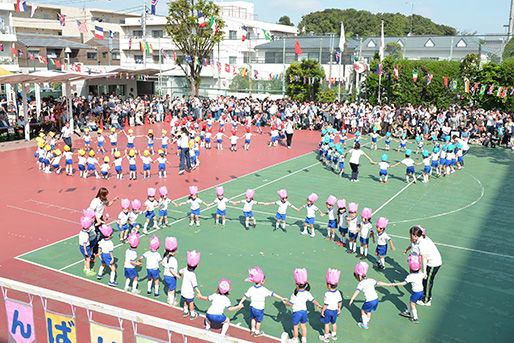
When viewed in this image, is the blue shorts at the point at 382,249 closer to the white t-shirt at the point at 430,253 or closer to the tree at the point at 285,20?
the white t-shirt at the point at 430,253

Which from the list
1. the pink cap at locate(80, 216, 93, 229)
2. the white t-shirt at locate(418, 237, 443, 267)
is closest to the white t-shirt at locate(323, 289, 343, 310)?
the white t-shirt at locate(418, 237, 443, 267)

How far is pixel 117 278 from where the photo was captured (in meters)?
10.6

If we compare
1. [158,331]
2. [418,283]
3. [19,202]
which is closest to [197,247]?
[158,331]

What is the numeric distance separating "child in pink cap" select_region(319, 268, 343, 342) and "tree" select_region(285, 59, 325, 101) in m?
31.8

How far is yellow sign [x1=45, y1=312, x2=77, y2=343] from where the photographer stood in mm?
6023

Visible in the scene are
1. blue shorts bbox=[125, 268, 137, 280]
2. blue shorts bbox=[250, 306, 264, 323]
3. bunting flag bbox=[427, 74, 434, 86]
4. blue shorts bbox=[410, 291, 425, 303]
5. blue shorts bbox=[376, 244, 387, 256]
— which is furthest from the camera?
bunting flag bbox=[427, 74, 434, 86]

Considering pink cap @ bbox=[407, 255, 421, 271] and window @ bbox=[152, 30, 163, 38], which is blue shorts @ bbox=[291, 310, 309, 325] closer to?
pink cap @ bbox=[407, 255, 421, 271]

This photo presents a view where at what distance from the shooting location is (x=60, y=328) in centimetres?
607

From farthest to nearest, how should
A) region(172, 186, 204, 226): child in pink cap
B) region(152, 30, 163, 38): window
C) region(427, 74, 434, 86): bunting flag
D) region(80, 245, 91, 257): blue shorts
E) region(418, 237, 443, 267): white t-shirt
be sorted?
region(152, 30, 163, 38): window < region(427, 74, 434, 86): bunting flag < region(172, 186, 204, 226): child in pink cap < region(80, 245, 91, 257): blue shorts < region(418, 237, 443, 267): white t-shirt

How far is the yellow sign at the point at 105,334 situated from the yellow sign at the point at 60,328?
458 mm

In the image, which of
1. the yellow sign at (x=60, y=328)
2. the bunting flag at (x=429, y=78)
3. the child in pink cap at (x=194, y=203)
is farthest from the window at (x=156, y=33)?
the yellow sign at (x=60, y=328)

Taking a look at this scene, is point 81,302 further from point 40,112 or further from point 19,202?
point 40,112

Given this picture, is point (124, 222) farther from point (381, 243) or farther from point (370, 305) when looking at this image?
point (370, 305)

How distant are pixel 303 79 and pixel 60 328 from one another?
35.5 meters
